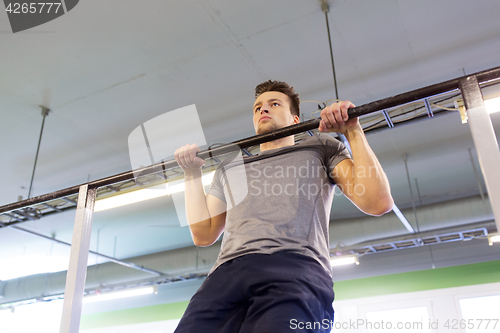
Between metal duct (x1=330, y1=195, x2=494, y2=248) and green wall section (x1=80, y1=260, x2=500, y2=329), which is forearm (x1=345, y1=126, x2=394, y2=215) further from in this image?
green wall section (x1=80, y1=260, x2=500, y2=329)

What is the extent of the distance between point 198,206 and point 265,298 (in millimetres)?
501

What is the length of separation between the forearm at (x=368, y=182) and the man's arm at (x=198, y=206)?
0.47 metres

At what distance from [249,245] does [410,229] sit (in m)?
4.86

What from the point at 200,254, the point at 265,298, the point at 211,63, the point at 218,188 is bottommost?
the point at 265,298

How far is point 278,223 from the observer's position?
1.00 metres

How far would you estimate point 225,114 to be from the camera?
3.98 meters

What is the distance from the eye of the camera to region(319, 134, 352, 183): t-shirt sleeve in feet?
3.76

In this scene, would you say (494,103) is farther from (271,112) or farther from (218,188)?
(218,188)

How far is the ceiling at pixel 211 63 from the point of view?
285 cm

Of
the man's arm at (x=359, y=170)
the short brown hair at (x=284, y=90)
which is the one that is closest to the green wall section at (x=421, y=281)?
the short brown hair at (x=284, y=90)

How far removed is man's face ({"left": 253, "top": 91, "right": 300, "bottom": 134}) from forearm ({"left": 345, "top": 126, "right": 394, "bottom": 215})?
1.30ft

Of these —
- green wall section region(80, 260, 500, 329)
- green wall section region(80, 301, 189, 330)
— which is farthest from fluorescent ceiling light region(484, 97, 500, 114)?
green wall section region(80, 301, 189, 330)

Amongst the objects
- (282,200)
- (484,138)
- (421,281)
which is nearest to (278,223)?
(282,200)

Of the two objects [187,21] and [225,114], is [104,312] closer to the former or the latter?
[225,114]
